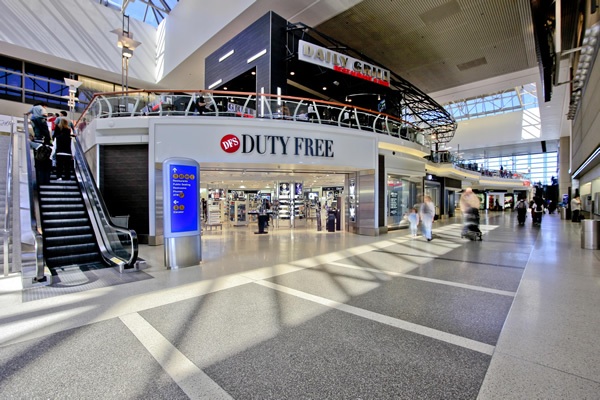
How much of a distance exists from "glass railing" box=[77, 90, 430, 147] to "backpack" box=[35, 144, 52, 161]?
86.8 inches

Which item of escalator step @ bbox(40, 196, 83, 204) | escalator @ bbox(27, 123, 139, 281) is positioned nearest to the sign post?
escalator @ bbox(27, 123, 139, 281)

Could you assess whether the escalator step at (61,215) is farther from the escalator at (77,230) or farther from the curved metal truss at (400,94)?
the curved metal truss at (400,94)

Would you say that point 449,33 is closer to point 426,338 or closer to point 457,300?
point 457,300

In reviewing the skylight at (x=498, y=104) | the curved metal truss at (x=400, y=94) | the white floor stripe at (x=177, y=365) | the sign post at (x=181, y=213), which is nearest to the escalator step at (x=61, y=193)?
the sign post at (x=181, y=213)

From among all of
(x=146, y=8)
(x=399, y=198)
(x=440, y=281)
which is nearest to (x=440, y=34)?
(x=399, y=198)

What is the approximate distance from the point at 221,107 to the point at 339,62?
20.2 feet

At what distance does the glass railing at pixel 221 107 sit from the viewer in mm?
9039

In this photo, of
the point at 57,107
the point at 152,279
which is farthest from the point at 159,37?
the point at 152,279

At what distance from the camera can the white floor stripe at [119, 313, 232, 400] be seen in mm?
2057

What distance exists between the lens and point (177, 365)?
2406 millimetres

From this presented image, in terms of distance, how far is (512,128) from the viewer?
30953mm

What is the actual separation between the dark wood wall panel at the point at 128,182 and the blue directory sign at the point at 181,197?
3815mm

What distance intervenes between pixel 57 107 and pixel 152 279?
23.7 m

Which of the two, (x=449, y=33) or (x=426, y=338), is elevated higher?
(x=449, y=33)
